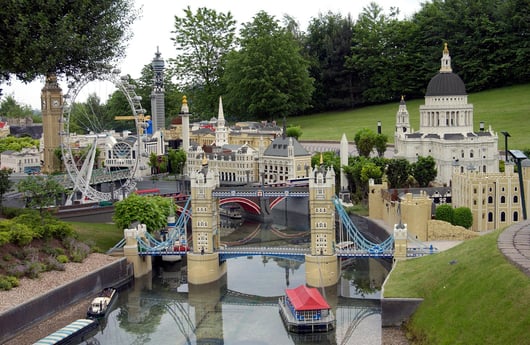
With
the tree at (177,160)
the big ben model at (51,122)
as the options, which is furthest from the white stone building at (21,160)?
the tree at (177,160)

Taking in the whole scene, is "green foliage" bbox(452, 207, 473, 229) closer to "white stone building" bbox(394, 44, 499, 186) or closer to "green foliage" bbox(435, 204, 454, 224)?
"green foliage" bbox(435, 204, 454, 224)

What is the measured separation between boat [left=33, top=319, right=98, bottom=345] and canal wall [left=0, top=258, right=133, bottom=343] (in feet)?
7.86

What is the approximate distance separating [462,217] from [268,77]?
69333mm

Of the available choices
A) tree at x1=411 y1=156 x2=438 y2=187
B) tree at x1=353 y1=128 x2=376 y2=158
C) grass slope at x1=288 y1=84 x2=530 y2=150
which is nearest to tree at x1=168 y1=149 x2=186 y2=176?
grass slope at x1=288 y1=84 x2=530 y2=150

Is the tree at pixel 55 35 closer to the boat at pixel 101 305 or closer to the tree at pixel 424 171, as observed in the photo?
the boat at pixel 101 305

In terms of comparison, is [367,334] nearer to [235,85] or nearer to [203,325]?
[203,325]

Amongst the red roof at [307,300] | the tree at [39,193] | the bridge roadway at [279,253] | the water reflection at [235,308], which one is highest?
the tree at [39,193]

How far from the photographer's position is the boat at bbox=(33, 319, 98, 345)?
48975mm

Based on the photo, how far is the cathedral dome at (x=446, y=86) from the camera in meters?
96.9

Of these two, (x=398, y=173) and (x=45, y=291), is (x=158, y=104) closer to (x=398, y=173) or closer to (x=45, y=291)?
(x=398, y=173)

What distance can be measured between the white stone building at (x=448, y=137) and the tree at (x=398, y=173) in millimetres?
5257

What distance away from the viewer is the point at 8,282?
5400 centimetres

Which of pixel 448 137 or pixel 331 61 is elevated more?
pixel 331 61

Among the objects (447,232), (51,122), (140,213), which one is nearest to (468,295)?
(447,232)
